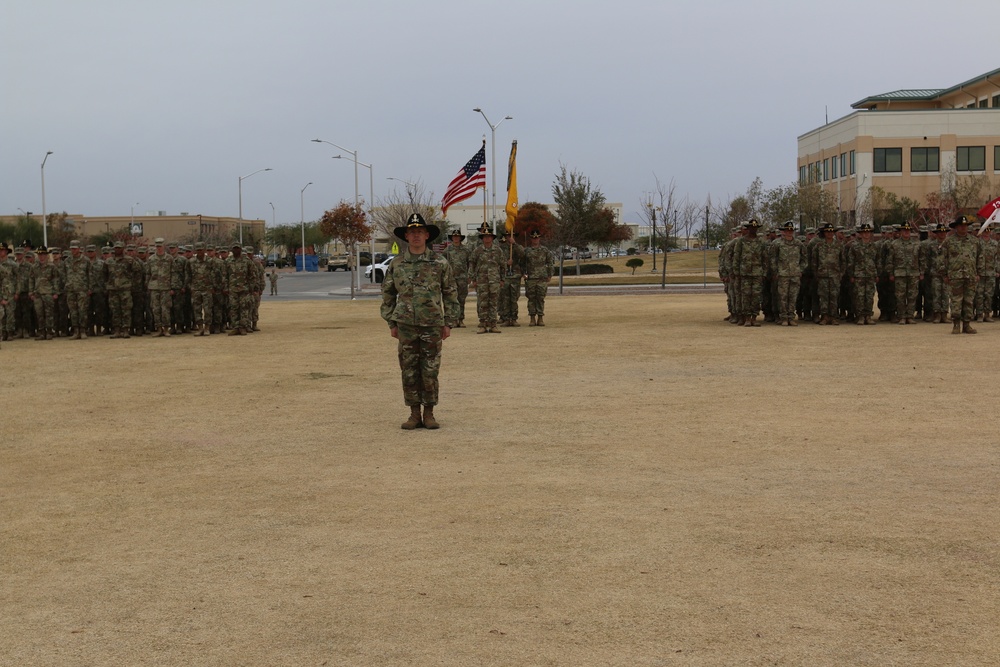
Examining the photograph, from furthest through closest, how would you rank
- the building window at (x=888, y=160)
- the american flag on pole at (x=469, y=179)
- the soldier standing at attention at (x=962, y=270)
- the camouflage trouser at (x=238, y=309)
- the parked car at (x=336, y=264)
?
1. the parked car at (x=336, y=264)
2. the building window at (x=888, y=160)
3. the american flag on pole at (x=469, y=179)
4. the camouflage trouser at (x=238, y=309)
5. the soldier standing at attention at (x=962, y=270)

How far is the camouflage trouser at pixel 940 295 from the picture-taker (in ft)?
74.4

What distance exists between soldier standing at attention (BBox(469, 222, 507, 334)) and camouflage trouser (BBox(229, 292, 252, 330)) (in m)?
4.97

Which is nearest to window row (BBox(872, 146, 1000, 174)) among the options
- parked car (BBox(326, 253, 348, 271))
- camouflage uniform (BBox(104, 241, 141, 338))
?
parked car (BBox(326, 253, 348, 271))

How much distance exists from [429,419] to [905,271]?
15112 millimetres

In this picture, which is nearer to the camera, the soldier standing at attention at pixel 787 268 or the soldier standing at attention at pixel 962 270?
the soldier standing at attention at pixel 962 270

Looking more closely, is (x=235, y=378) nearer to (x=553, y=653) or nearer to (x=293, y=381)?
(x=293, y=381)

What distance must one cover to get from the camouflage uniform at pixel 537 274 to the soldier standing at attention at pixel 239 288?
19.2 feet

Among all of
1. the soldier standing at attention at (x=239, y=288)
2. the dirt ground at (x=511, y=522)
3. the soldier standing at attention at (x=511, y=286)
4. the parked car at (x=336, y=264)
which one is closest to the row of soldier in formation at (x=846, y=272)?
the soldier standing at attention at (x=511, y=286)

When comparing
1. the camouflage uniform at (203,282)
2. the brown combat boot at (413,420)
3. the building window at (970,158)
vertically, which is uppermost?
the building window at (970,158)

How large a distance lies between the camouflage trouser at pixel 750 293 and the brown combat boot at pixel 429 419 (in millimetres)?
13329

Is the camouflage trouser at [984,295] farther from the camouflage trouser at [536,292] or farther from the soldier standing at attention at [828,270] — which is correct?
the camouflage trouser at [536,292]

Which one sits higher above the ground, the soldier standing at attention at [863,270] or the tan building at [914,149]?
the tan building at [914,149]

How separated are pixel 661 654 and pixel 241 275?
1919 cm

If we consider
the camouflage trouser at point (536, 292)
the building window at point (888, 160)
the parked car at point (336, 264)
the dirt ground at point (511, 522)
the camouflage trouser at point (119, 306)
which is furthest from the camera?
the parked car at point (336, 264)
